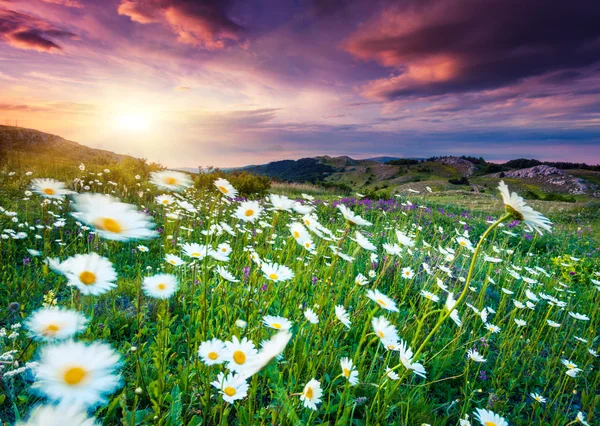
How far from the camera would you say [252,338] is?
5.25 ft

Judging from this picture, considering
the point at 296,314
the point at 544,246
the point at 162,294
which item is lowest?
the point at 544,246

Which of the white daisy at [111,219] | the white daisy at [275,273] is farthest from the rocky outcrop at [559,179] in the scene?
the white daisy at [111,219]

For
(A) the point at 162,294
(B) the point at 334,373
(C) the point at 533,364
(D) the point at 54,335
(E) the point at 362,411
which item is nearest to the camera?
(D) the point at 54,335

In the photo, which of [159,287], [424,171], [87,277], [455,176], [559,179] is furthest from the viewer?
[424,171]

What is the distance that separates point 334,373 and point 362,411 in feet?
0.87

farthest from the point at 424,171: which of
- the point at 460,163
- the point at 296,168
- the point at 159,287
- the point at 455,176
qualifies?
the point at 296,168

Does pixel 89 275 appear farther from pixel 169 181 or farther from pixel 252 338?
pixel 252 338

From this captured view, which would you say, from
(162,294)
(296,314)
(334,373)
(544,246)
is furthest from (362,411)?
(544,246)

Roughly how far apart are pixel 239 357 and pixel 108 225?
68 cm

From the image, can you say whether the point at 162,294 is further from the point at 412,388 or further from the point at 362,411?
the point at 412,388

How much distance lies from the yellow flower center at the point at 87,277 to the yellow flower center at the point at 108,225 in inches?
12.1

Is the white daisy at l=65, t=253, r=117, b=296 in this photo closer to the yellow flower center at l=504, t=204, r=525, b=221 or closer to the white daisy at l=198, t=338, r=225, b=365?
the white daisy at l=198, t=338, r=225, b=365

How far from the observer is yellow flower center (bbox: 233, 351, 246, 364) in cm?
113

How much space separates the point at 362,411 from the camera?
1.80 m
